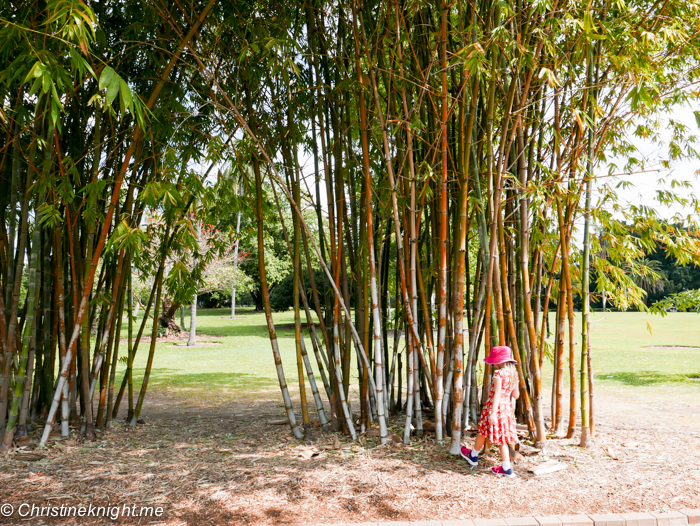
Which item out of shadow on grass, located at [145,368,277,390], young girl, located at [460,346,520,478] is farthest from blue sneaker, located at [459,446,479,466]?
shadow on grass, located at [145,368,277,390]

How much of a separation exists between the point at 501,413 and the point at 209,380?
18.9ft

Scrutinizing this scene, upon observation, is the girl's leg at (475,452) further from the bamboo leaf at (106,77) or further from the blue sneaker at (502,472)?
the bamboo leaf at (106,77)

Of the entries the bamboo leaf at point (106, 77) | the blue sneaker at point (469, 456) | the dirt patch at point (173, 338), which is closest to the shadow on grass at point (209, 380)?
the blue sneaker at point (469, 456)

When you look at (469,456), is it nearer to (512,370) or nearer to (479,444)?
(479,444)

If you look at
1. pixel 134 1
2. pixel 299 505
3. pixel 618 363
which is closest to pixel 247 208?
pixel 134 1

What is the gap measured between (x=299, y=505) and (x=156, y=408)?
340 cm

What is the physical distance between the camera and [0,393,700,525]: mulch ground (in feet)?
8.48

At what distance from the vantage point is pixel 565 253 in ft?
11.1

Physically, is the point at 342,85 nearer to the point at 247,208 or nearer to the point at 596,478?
the point at 247,208

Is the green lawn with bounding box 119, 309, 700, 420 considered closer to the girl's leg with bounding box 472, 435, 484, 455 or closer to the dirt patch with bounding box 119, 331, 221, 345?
the dirt patch with bounding box 119, 331, 221, 345

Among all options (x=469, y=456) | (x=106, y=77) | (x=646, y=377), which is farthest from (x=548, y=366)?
(x=106, y=77)

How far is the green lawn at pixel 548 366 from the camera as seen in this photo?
6.57 m

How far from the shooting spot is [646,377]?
7684mm

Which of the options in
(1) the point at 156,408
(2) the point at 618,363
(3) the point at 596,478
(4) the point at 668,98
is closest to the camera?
(3) the point at 596,478
